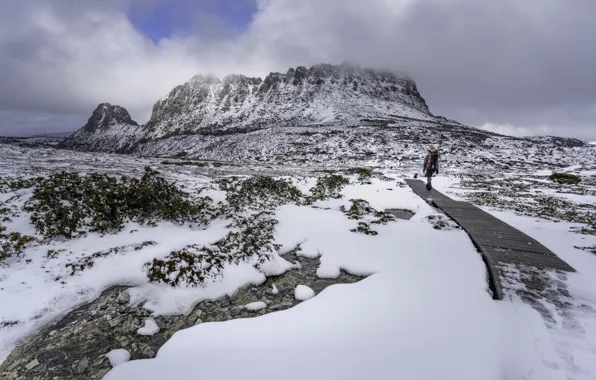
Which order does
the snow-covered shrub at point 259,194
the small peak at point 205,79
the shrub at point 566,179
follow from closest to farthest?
the snow-covered shrub at point 259,194 < the shrub at point 566,179 < the small peak at point 205,79

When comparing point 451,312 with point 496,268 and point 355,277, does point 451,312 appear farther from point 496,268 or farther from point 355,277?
point 496,268

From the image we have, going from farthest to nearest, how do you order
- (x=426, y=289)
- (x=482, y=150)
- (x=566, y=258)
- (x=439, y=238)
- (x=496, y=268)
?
(x=482, y=150)
(x=439, y=238)
(x=566, y=258)
(x=496, y=268)
(x=426, y=289)

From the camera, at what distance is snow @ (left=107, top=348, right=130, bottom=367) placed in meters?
3.03

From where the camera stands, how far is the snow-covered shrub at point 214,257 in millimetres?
4563

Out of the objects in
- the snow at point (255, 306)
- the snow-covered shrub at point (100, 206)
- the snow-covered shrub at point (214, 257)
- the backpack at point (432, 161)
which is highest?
the backpack at point (432, 161)

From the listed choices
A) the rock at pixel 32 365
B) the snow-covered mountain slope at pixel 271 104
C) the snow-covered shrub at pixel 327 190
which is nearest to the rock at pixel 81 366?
the rock at pixel 32 365

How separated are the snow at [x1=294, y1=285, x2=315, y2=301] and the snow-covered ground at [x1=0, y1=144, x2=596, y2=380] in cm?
5

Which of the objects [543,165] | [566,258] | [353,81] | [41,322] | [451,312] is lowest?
[41,322]

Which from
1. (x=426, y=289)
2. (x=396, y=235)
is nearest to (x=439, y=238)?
(x=396, y=235)

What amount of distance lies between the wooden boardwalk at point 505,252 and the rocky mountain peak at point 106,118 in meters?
164

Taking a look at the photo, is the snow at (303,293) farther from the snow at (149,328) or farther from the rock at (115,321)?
the rock at (115,321)

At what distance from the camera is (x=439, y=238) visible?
6.93 metres

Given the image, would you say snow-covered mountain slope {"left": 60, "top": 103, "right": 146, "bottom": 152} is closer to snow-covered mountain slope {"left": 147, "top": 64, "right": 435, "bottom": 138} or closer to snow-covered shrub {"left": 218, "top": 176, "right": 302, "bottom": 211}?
snow-covered mountain slope {"left": 147, "top": 64, "right": 435, "bottom": 138}

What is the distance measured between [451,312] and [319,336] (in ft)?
6.23
